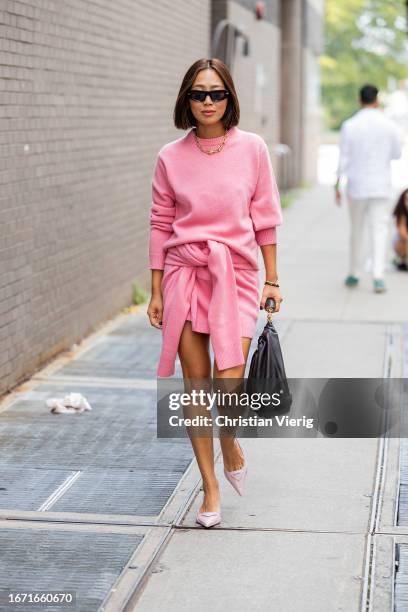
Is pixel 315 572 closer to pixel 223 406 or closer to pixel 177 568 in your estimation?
pixel 177 568

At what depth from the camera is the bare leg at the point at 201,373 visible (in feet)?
17.0

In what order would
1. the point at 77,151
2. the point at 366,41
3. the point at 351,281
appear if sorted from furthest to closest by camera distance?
the point at 366,41 < the point at 351,281 < the point at 77,151

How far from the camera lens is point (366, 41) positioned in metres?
55.8

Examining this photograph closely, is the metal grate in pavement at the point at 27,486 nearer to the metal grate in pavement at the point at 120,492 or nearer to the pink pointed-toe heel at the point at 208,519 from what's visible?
the metal grate in pavement at the point at 120,492

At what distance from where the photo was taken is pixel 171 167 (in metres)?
5.13

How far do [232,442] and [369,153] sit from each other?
6.72 meters

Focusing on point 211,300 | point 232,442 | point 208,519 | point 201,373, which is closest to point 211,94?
point 211,300

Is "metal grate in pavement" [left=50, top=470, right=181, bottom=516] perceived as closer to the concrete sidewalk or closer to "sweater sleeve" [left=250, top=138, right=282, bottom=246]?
the concrete sidewalk

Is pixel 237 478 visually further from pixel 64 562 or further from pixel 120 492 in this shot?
pixel 64 562

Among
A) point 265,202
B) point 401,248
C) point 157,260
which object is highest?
point 265,202

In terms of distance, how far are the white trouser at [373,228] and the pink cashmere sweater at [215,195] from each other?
20.8 feet

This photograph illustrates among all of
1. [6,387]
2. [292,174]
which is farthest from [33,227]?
[292,174]

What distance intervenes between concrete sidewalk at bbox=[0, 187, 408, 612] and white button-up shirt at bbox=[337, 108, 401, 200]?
10.6 feet
